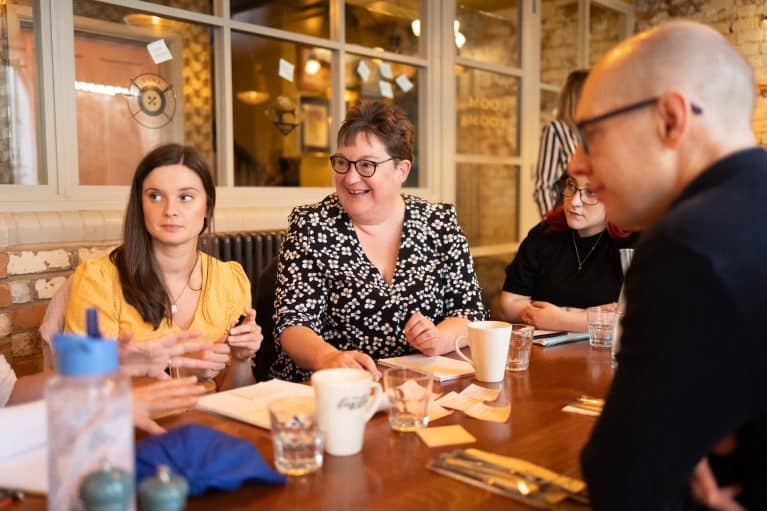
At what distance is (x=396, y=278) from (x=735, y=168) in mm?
1242

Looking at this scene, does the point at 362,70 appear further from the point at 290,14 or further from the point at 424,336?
the point at 424,336

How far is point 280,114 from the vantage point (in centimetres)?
455

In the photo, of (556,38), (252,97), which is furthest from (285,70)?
(556,38)

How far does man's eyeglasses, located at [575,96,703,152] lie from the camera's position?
821 mm

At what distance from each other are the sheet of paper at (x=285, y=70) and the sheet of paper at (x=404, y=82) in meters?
0.82

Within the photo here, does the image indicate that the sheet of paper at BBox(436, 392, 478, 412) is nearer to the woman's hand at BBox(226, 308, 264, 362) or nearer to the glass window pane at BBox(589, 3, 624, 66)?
the woman's hand at BBox(226, 308, 264, 362)

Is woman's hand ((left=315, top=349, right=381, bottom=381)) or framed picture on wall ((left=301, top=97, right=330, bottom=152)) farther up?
framed picture on wall ((left=301, top=97, right=330, bottom=152))

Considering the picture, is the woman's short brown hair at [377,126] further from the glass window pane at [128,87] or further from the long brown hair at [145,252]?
the glass window pane at [128,87]

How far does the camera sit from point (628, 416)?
2.39 ft

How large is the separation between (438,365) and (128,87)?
8.54 feet

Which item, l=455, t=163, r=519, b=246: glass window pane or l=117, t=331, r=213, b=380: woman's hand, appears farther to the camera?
l=455, t=163, r=519, b=246: glass window pane

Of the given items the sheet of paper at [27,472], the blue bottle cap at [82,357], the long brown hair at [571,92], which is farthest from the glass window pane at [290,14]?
the blue bottle cap at [82,357]

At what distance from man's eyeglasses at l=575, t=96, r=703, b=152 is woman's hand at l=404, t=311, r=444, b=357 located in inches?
29.9

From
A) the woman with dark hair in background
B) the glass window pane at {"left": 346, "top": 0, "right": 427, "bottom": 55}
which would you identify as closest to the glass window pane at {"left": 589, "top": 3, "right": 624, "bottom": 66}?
the glass window pane at {"left": 346, "top": 0, "right": 427, "bottom": 55}
